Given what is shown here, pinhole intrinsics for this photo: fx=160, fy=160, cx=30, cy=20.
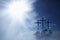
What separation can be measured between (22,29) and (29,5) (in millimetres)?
332

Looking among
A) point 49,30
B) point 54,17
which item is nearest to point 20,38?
point 49,30

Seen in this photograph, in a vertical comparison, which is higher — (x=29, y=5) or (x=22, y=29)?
(x=29, y=5)

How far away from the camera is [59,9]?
211cm

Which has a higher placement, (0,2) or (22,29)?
(0,2)

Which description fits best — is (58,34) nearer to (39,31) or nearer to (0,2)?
(39,31)

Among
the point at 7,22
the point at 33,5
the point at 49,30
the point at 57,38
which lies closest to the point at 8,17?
the point at 7,22

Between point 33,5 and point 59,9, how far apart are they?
35 centimetres

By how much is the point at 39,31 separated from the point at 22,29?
0.22 meters

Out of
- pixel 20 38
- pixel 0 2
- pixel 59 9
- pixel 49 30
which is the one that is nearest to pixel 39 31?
pixel 49 30

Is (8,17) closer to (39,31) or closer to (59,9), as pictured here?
(39,31)

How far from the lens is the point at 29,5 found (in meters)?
2.13

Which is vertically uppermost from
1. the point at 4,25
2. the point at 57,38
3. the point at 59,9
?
the point at 59,9

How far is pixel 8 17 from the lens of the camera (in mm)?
2105

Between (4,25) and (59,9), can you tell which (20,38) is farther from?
(59,9)
